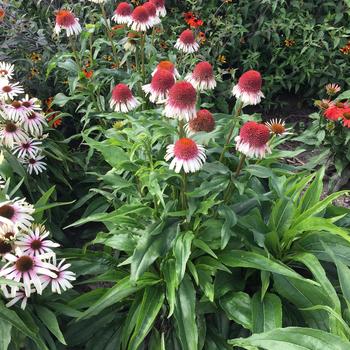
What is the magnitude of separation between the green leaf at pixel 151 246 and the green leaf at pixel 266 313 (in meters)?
0.43

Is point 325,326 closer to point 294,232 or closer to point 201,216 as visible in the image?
point 294,232

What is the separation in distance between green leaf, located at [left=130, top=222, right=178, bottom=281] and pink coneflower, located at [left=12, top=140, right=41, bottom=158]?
85 centimetres

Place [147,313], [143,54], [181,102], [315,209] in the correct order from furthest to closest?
[143,54], [315,209], [147,313], [181,102]

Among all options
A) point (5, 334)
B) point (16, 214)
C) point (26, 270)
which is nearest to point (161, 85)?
point (16, 214)

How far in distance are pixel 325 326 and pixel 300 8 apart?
116 inches

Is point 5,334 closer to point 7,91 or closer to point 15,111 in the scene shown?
point 15,111

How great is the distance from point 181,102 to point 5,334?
3.32 feet

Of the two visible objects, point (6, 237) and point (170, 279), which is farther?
point (170, 279)

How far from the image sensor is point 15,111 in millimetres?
2307

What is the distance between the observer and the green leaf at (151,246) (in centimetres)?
184

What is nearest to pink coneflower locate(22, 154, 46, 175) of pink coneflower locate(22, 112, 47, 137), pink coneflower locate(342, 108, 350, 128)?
pink coneflower locate(22, 112, 47, 137)

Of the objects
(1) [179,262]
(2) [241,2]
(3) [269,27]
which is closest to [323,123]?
(3) [269,27]

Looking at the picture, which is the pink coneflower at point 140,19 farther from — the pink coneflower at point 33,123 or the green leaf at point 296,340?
the green leaf at point 296,340

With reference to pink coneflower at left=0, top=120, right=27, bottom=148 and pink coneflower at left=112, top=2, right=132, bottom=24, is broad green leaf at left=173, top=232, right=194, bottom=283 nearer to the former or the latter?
pink coneflower at left=0, top=120, right=27, bottom=148
